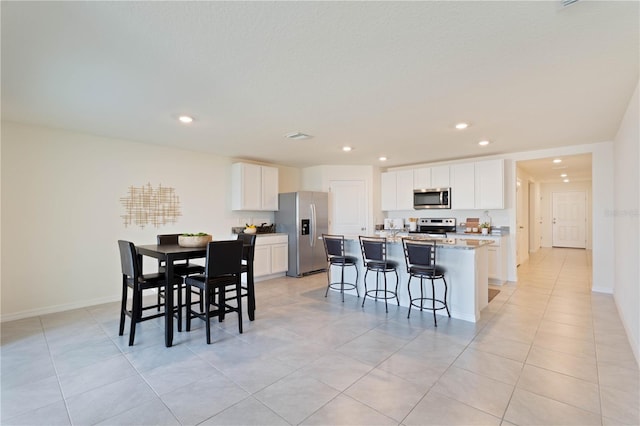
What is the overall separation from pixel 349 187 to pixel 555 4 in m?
5.24

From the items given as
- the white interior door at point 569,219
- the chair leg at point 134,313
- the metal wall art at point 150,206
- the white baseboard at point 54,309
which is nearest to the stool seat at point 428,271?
the chair leg at point 134,313

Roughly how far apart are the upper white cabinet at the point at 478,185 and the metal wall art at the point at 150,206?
5.11 m

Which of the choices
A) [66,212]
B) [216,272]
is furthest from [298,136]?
[66,212]

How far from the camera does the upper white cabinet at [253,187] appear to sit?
18.7 feet

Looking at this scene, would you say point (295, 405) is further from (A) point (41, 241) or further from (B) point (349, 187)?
(B) point (349, 187)

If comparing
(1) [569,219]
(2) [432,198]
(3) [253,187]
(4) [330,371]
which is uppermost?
(3) [253,187]

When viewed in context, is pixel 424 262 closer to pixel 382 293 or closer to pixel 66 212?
pixel 382 293

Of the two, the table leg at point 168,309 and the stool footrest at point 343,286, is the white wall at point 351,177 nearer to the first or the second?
the stool footrest at point 343,286

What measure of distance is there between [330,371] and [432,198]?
4.71 meters

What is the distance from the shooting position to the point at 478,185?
18.5ft

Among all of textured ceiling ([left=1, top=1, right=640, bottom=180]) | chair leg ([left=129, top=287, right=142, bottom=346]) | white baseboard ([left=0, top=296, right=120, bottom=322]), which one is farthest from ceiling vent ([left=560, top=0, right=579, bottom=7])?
white baseboard ([left=0, top=296, right=120, bottom=322])

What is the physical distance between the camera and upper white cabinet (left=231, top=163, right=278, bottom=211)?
5691 mm

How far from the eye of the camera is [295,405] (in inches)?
77.7

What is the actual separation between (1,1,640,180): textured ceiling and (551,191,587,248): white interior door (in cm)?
734
